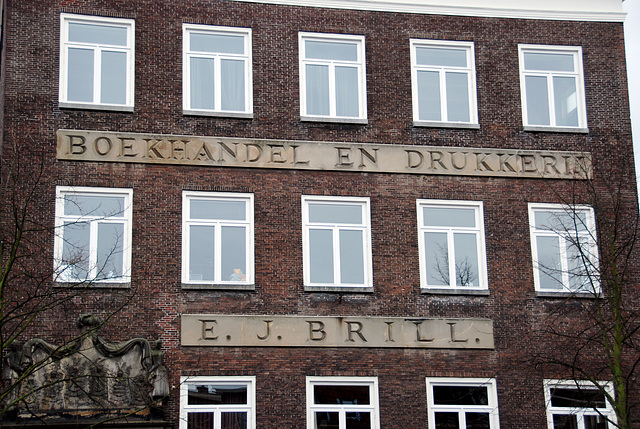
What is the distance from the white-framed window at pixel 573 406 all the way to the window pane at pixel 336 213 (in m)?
5.83

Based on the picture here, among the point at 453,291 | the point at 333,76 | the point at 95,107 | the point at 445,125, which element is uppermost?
the point at 333,76

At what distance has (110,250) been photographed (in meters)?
23.2

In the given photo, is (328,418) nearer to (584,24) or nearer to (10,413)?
(10,413)

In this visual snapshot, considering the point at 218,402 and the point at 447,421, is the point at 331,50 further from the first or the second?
the point at 447,421

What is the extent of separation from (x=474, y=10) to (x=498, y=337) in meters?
8.31

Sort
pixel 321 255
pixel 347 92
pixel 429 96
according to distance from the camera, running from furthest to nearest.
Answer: pixel 429 96, pixel 347 92, pixel 321 255

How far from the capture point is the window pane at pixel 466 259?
24547 mm

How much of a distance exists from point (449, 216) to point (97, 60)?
913 cm

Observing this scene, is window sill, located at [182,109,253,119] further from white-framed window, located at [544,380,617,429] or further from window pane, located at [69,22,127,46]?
white-framed window, located at [544,380,617,429]

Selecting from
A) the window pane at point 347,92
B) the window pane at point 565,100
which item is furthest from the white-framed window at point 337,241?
the window pane at point 565,100

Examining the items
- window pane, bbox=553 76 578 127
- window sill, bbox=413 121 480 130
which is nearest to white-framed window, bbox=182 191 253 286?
window sill, bbox=413 121 480 130

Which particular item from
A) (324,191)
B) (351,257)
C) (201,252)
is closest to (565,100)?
(324,191)

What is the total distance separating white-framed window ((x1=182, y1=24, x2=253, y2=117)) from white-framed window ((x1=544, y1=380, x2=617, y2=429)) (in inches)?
379

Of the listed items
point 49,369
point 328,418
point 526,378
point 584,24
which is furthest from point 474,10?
point 49,369
